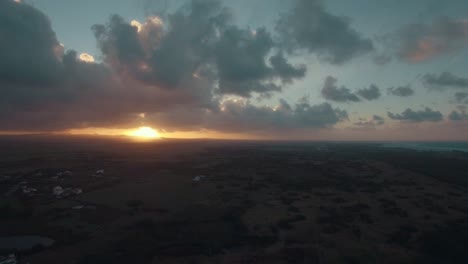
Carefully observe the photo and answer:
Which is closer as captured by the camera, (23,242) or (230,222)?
(23,242)

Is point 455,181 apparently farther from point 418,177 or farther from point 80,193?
point 80,193

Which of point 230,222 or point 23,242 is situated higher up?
point 230,222

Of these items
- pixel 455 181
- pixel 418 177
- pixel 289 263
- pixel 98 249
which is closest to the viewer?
pixel 289 263

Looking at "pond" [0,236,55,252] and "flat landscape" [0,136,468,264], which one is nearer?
"flat landscape" [0,136,468,264]

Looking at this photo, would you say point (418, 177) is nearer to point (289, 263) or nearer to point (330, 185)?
point (330, 185)

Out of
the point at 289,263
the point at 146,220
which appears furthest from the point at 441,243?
the point at 146,220

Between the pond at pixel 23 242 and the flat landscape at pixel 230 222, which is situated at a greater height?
the flat landscape at pixel 230 222

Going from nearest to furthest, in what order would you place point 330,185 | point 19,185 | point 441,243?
point 441,243, point 19,185, point 330,185

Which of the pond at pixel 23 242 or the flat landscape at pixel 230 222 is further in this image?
the pond at pixel 23 242

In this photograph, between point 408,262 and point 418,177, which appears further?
point 418,177

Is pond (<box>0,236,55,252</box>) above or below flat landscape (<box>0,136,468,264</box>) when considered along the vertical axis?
below
